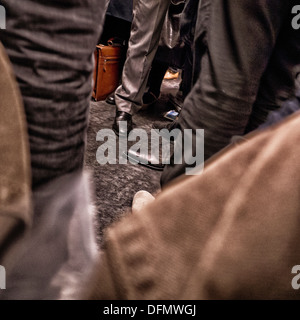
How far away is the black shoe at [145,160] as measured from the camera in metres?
1.32

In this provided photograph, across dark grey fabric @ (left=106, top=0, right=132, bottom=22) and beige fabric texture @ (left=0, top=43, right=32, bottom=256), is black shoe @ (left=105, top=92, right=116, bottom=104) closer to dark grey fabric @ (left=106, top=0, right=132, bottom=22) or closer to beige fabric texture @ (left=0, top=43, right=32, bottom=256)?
dark grey fabric @ (left=106, top=0, right=132, bottom=22)

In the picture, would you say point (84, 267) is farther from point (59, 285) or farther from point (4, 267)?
point (4, 267)

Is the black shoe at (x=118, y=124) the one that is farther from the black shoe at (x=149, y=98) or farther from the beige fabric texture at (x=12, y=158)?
the beige fabric texture at (x=12, y=158)

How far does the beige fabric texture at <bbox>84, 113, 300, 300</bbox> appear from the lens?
0.22 m

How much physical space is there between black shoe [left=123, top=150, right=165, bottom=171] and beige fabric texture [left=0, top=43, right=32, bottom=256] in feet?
3.23

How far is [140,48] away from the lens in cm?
148

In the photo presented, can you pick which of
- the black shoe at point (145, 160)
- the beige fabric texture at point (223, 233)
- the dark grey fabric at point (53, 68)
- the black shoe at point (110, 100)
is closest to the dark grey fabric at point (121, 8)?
the black shoe at point (110, 100)

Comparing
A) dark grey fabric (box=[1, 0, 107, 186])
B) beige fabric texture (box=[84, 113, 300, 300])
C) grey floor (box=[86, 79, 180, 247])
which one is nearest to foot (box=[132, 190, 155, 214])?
grey floor (box=[86, 79, 180, 247])

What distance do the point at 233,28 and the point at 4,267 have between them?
641mm

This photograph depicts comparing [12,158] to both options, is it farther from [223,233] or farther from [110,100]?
[110,100]

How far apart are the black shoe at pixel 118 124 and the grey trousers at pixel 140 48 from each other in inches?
1.0

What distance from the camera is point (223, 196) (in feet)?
0.74

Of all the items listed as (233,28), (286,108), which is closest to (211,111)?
(233,28)

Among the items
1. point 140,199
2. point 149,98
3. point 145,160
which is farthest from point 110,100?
point 140,199
